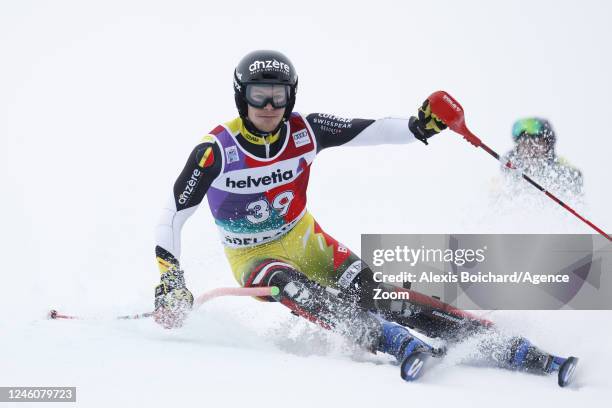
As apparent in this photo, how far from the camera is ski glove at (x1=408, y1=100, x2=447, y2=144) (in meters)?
4.69

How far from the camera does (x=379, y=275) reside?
4801mm

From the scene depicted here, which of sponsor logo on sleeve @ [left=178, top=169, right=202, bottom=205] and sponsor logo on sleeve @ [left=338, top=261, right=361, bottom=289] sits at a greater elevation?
sponsor logo on sleeve @ [left=178, top=169, right=202, bottom=205]

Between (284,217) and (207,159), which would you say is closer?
(207,159)

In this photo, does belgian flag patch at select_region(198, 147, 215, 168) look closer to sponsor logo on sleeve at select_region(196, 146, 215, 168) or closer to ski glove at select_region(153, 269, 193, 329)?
sponsor logo on sleeve at select_region(196, 146, 215, 168)

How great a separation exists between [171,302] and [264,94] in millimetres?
1474

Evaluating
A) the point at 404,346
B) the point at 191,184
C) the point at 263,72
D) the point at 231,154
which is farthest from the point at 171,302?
the point at 263,72

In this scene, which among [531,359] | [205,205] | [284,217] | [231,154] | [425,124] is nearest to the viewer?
[531,359]

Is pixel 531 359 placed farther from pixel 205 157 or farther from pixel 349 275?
pixel 205 157

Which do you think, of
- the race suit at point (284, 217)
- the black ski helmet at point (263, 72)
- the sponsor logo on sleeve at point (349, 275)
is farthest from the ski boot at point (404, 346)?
the black ski helmet at point (263, 72)

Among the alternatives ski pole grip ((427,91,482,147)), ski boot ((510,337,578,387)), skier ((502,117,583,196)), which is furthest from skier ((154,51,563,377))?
skier ((502,117,583,196))

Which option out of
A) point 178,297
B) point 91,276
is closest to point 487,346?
point 178,297

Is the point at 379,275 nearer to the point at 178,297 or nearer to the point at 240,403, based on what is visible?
the point at 178,297

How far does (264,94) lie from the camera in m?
4.43

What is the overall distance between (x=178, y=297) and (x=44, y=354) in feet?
2.86
